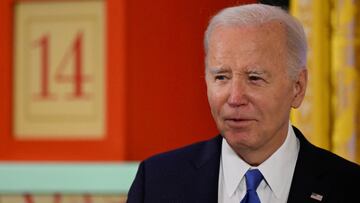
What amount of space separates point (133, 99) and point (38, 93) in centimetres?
25

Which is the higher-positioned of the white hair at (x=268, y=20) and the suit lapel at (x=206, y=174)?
the white hair at (x=268, y=20)

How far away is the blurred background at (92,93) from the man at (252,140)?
2.45 feet

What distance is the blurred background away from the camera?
1824mm

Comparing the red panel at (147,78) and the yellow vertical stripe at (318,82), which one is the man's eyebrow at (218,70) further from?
the red panel at (147,78)

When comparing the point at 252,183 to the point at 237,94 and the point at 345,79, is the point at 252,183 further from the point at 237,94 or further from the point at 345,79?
the point at 345,79

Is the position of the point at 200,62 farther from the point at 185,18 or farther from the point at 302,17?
the point at 302,17

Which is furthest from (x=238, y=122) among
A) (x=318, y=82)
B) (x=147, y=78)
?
(x=147, y=78)

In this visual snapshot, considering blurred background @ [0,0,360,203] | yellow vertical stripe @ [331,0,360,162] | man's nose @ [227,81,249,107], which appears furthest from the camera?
blurred background @ [0,0,360,203]

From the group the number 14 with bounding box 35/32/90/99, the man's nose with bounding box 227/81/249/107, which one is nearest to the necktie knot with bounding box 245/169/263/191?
the man's nose with bounding box 227/81/249/107

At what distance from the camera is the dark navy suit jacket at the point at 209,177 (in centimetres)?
92

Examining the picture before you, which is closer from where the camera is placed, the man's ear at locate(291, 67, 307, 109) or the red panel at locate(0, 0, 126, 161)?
the man's ear at locate(291, 67, 307, 109)

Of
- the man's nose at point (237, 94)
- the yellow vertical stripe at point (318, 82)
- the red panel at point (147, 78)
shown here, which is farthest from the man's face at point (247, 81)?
the red panel at point (147, 78)

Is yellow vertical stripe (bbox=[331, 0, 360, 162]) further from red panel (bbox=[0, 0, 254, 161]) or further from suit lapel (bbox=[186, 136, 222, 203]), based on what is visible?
suit lapel (bbox=[186, 136, 222, 203])

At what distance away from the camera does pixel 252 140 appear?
0.89m
